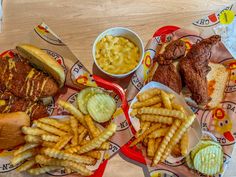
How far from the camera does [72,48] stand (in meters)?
2.09

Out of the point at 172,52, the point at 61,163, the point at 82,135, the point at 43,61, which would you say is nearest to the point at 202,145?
the point at 172,52

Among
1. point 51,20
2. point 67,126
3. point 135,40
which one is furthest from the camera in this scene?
point 51,20

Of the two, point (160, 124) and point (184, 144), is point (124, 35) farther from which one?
point (184, 144)

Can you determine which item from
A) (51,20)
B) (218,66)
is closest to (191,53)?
(218,66)

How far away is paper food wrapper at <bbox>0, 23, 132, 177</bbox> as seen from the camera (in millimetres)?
1864

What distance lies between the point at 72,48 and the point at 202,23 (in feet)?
2.48

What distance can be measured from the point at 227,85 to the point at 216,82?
0.20ft

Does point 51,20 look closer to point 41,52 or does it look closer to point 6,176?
point 41,52

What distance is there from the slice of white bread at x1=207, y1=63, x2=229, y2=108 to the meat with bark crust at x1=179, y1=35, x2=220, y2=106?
88 millimetres

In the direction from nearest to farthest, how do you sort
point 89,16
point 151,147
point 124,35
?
point 151,147
point 124,35
point 89,16

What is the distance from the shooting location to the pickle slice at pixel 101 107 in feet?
6.04

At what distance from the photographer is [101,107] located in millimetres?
1861

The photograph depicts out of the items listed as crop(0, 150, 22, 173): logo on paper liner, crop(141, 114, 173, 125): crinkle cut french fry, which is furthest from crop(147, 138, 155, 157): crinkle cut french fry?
crop(0, 150, 22, 173): logo on paper liner

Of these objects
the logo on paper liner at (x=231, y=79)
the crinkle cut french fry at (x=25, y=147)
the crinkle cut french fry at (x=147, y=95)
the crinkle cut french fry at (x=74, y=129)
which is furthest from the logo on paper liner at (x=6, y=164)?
the logo on paper liner at (x=231, y=79)
